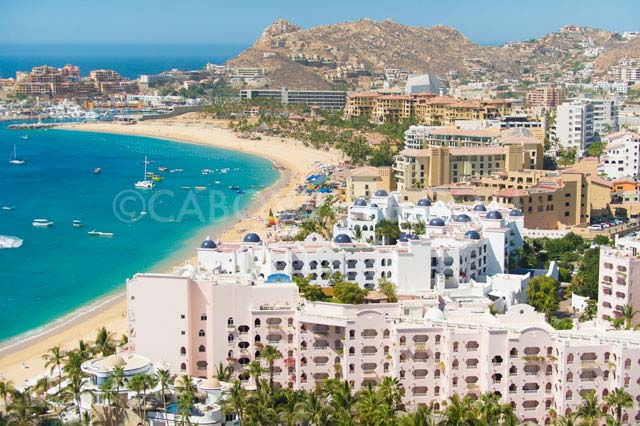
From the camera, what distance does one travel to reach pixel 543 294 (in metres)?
35.8

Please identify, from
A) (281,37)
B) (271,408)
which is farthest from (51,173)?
(281,37)

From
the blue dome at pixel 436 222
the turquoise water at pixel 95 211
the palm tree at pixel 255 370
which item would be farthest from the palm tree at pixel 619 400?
the turquoise water at pixel 95 211

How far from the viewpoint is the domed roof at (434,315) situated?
28.5 m

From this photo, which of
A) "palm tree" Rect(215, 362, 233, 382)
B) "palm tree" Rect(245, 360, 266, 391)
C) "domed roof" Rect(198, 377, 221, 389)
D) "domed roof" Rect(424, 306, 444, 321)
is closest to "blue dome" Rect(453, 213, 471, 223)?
"domed roof" Rect(424, 306, 444, 321)

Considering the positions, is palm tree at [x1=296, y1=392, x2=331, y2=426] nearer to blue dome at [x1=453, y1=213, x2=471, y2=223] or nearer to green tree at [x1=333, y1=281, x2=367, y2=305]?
green tree at [x1=333, y1=281, x2=367, y2=305]

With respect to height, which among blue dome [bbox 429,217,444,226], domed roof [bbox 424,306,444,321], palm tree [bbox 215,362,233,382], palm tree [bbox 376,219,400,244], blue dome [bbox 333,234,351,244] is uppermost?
blue dome [bbox 429,217,444,226]

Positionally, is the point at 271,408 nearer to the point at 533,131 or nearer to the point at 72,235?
the point at 72,235

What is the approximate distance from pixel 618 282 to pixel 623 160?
30.9 metres

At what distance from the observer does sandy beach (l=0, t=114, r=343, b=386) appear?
37.9 m

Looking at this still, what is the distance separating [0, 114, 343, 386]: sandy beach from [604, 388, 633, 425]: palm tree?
18.9 metres

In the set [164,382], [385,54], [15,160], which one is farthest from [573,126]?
[385,54]

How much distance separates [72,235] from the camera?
61.2 metres

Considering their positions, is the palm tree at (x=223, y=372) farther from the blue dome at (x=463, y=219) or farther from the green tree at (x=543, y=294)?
the blue dome at (x=463, y=219)

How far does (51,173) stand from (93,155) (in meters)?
12.2
